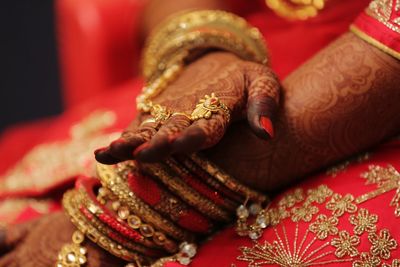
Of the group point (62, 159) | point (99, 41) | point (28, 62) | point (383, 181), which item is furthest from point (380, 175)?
point (28, 62)

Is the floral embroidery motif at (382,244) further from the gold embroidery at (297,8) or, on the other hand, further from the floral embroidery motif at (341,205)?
the gold embroidery at (297,8)

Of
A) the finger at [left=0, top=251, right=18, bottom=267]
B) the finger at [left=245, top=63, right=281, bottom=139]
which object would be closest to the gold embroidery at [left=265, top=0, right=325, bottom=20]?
the finger at [left=245, top=63, right=281, bottom=139]

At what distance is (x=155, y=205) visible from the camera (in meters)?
0.56

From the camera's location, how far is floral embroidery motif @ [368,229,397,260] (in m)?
0.53

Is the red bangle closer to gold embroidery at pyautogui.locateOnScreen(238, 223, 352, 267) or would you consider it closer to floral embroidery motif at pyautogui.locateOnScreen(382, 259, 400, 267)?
gold embroidery at pyautogui.locateOnScreen(238, 223, 352, 267)

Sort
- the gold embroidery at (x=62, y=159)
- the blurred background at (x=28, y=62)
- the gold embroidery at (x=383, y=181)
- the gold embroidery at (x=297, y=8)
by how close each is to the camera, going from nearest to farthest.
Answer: the gold embroidery at (x=383, y=181), the gold embroidery at (x=297, y=8), the gold embroidery at (x=62, y=159), the blurred background at (x=28, y=62)

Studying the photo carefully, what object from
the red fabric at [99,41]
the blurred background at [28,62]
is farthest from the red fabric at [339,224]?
the blurred background at [28,62]

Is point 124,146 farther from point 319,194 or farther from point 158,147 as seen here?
point 319,194

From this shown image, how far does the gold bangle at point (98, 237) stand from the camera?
57cm

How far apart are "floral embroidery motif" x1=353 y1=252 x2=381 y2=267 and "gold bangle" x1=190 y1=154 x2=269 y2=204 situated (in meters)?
0.13

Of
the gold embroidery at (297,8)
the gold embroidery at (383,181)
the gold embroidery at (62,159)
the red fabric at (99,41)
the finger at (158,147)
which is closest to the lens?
the finger at (158,147)

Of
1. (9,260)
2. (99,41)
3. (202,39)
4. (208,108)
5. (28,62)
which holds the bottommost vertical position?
(9,260)

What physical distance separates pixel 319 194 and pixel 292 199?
1.2 inches

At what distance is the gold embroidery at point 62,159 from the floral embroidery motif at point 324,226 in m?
0.38
